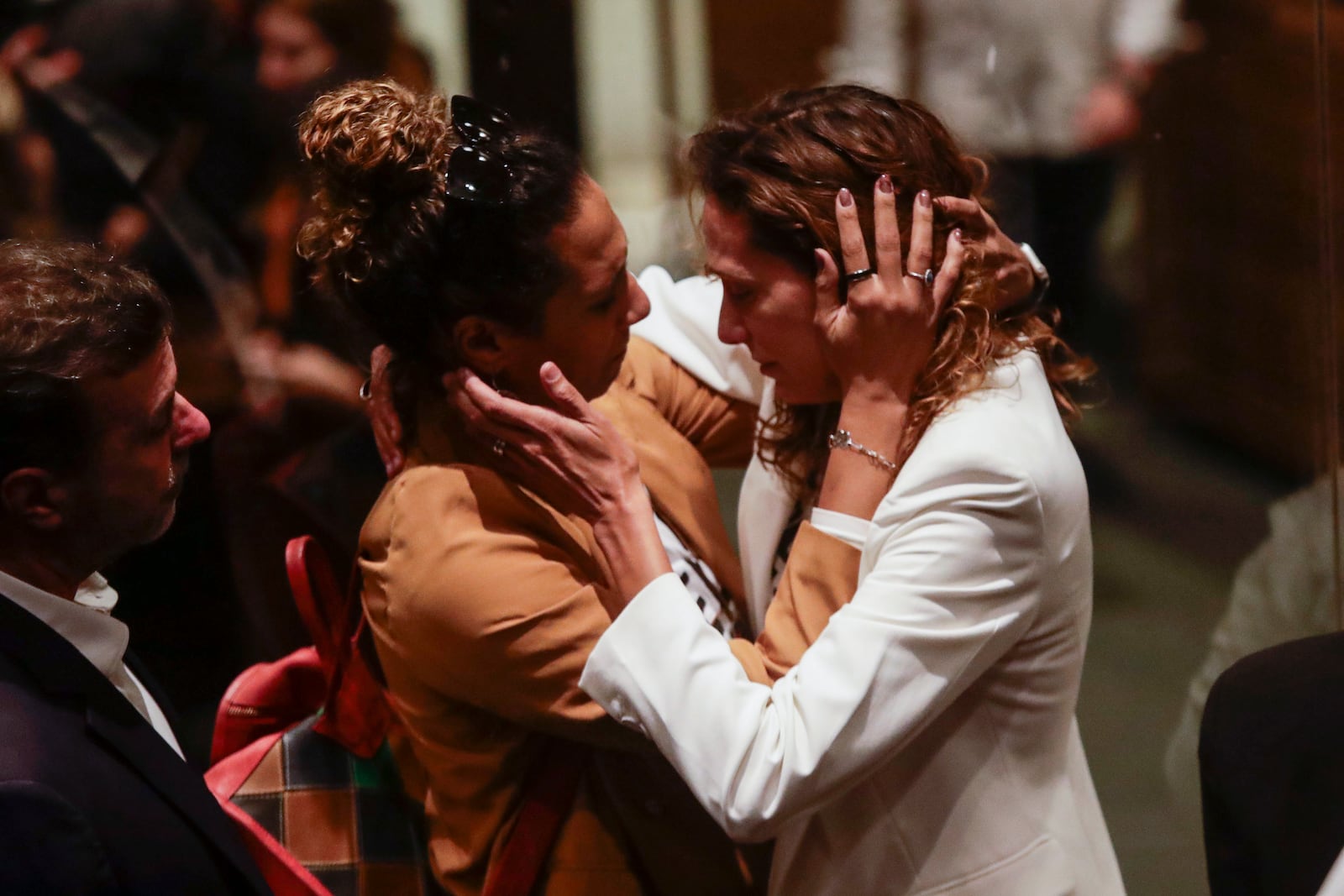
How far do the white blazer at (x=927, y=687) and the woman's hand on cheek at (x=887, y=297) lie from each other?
Result: 0.09m

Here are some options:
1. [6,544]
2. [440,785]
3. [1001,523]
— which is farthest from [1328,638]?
[6,544]

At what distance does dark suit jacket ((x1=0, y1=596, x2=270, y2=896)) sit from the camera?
114 centimetres

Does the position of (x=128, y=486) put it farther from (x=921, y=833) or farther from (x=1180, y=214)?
(x=1180, y=214)

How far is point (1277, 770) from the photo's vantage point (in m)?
1.26

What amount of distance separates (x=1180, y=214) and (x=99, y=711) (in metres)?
2.43

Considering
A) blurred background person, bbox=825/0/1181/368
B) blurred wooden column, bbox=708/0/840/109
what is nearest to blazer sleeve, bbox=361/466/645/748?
blurred wooden column, bbox=708/0/840/109

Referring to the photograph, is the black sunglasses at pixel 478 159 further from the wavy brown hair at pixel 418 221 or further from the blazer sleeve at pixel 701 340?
the blazer sleeve at pixel 701 340

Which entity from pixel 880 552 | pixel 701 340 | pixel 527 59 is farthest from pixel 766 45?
pixel 880 552

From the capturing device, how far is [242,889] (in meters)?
1.35

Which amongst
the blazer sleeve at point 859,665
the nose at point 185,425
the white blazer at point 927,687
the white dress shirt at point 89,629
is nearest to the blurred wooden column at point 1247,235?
the white blazer at point 927,687

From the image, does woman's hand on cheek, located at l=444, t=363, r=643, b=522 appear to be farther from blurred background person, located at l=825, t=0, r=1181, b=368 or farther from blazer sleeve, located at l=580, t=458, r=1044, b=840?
blurred background person, located at l=825, t=0, r=1181, b=368

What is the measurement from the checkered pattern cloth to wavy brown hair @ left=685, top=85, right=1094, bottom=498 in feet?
2.72

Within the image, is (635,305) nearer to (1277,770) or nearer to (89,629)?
(89,629)

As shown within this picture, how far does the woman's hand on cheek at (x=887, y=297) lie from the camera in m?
1.55
